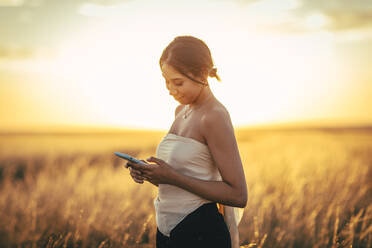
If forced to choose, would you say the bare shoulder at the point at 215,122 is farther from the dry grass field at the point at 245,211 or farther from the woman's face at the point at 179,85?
the dry grass field at the point at 245,211

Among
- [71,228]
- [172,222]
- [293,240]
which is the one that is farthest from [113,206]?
[172,222]

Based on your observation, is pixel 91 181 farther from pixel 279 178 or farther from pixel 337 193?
pixel 337 193

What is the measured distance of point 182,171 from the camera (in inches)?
72.3

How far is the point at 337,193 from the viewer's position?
5914 mm

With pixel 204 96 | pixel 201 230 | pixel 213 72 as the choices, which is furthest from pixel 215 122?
pixel 201 230

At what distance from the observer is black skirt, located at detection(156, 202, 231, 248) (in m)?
1.85

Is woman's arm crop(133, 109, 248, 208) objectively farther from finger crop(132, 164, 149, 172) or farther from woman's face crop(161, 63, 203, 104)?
woman's face crop(161, 63, 203, 104)

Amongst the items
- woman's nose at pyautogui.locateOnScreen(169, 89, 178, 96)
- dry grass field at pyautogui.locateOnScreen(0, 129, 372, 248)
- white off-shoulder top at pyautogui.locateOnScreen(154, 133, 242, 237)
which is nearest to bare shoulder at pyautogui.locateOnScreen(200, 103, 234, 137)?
white off-shoulder top at pyautogui.locateOnScreen(154, 133, 242, 237)

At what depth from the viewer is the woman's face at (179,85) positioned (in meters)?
1.82

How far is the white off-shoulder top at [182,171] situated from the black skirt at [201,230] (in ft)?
0.10

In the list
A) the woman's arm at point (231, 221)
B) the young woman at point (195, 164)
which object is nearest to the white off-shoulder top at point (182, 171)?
the young woman at point (195, 164)

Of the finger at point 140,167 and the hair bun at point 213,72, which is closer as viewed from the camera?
the finger at point 140,167

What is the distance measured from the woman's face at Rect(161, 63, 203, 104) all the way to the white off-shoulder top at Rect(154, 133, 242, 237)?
226 mm

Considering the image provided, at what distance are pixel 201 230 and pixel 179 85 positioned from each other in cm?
80
